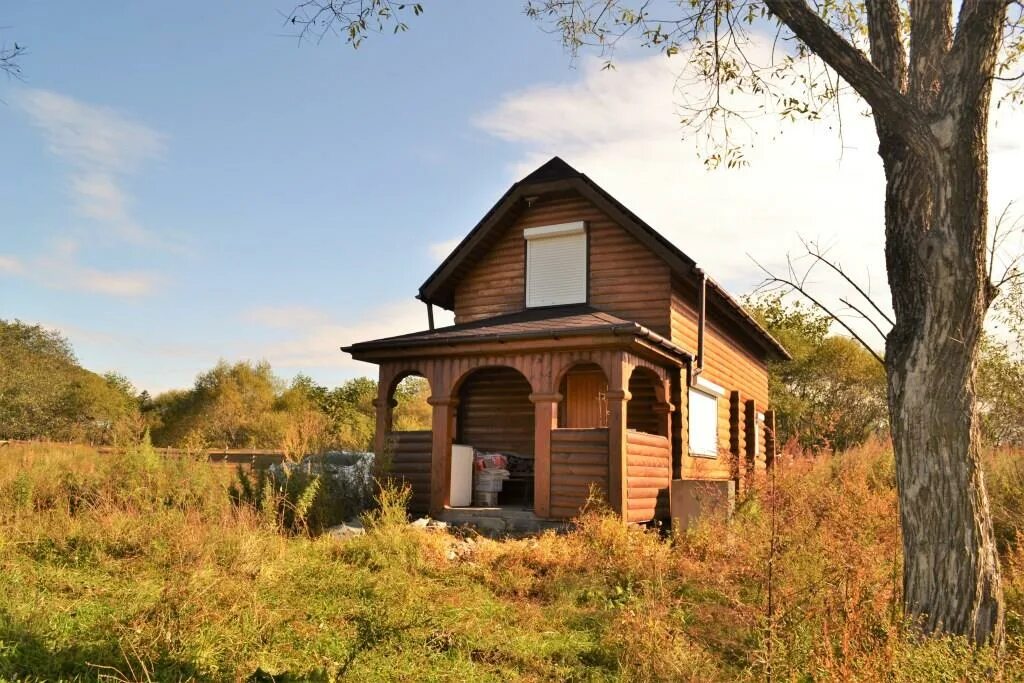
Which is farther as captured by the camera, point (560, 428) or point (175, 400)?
point (175, 400)

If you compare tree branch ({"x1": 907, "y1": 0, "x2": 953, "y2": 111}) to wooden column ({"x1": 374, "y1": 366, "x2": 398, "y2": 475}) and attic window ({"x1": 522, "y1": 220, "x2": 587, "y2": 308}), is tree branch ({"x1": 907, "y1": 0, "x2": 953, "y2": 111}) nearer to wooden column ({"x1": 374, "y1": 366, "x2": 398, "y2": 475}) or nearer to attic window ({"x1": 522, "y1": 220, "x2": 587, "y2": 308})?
attic window ({"x1": 522, "y1": 220, "x2": 587, "y2": 308})

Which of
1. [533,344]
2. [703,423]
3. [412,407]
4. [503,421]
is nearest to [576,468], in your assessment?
[533,344]

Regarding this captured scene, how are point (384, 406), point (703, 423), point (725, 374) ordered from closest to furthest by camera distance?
point (384, 406), point (703, 423), point (725, 374)

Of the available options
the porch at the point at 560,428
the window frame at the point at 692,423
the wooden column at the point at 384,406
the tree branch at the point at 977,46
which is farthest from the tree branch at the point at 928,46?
the wooden column at the point at 384,406

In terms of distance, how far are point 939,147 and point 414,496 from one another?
9.14 m

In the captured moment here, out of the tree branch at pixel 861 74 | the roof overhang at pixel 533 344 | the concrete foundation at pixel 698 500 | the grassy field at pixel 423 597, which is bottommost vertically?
the grassy field at pixel 423 597

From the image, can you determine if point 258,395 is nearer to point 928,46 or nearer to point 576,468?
point 576,468

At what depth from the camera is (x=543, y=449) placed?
11.7 m

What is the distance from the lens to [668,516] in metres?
13.5

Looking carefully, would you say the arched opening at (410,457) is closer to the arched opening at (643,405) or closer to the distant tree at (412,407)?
the arched opening at (643,405)

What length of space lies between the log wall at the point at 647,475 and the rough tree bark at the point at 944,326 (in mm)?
5869

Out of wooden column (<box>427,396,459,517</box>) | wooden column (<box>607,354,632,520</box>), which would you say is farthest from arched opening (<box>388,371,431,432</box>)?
wooden column (<box>607,354,632,520</box>)

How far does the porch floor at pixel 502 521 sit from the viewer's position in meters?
11.4

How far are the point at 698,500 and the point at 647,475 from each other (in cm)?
115
